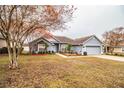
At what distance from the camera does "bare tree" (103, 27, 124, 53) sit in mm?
3681

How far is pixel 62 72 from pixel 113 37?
1.38 meters

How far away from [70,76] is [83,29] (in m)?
1.05

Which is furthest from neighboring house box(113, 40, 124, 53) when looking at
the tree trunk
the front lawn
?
the tree trunk

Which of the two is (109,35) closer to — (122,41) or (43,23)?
(122,41)

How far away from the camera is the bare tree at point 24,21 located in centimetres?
355

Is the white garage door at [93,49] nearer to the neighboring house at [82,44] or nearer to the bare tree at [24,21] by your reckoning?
the neighboring house at [82,44]

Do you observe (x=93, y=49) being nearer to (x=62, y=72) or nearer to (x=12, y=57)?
(x=62, y=72)

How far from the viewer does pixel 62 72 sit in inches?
141

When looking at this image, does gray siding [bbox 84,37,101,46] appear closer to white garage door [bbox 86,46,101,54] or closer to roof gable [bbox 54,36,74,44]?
white garage door [bbox 86,46,101,54]

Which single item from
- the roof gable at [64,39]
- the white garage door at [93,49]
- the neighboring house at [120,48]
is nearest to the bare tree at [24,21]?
the roof gable at [64,39]

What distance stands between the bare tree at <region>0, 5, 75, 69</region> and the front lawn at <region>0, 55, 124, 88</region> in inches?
12.1

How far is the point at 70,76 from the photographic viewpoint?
3391 mm

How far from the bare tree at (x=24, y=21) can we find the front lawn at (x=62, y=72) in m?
0.31

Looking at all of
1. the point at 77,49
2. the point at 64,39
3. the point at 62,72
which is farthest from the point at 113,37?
the point at 62,72
